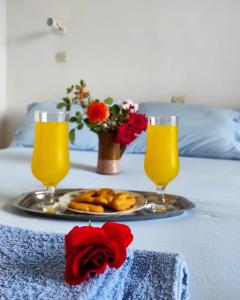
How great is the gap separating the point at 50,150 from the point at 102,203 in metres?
0.22

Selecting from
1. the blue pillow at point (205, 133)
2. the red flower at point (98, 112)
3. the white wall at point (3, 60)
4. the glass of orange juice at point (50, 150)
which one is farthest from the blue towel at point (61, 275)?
the white wall at point (3, 60)

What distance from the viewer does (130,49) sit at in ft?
9.45

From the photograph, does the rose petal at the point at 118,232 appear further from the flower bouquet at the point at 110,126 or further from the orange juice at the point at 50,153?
the flower bouquet at the point at 110,126

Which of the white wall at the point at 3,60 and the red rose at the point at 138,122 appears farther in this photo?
the white wall at the point at 3,60

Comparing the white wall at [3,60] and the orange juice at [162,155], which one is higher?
the white wall at [3,60]

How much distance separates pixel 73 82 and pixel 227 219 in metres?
2.16

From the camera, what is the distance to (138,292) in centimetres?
59

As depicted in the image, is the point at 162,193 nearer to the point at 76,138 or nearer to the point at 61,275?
the point at 61,275

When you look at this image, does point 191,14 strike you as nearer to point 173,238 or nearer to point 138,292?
point 173,238

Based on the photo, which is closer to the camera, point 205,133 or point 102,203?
point 102,203

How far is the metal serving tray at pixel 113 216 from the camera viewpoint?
950 millimetres

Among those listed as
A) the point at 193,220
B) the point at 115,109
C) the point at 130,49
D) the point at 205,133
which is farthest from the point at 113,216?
the point at 130,49

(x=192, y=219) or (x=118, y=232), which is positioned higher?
(x=118, y=232)

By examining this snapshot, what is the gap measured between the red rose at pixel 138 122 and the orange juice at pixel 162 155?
Answer: 1.13ft
